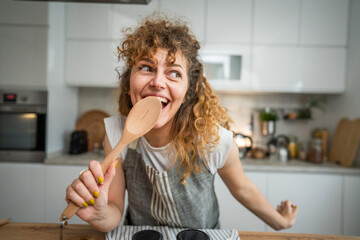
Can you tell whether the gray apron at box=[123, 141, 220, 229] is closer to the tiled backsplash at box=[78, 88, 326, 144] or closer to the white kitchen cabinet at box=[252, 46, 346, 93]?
the white kitchen cabinet at box=[252, 46, 346, 93]

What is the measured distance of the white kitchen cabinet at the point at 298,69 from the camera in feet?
7.15

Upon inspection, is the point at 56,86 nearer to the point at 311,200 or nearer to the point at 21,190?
the point at 21,190

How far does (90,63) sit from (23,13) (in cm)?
64

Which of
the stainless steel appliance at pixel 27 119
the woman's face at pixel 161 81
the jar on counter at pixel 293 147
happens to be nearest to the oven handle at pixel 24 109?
the stainless steel appliance at pixel 27 119

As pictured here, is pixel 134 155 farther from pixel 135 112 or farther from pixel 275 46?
pixel 275 46

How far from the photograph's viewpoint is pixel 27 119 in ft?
6.63

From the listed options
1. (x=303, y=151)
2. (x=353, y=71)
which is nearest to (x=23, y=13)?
(x=303, y=151)

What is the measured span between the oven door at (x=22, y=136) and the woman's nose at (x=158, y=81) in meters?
1.66

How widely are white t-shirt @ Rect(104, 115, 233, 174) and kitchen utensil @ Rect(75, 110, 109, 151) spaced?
1.57 metres

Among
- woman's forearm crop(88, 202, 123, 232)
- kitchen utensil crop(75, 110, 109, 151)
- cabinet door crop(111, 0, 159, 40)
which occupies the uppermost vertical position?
cabinet door crop(111, 0, 159, 40)

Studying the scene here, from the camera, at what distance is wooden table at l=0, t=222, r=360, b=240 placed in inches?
28.9

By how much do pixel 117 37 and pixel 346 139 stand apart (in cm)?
227

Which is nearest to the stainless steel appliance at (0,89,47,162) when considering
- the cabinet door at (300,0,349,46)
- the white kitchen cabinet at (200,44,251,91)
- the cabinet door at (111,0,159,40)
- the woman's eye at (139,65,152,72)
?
the cabinet door at (111,0,159,40)

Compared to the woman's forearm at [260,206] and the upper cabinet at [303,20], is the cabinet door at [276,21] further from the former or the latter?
the woman's forearm at [260,206]
